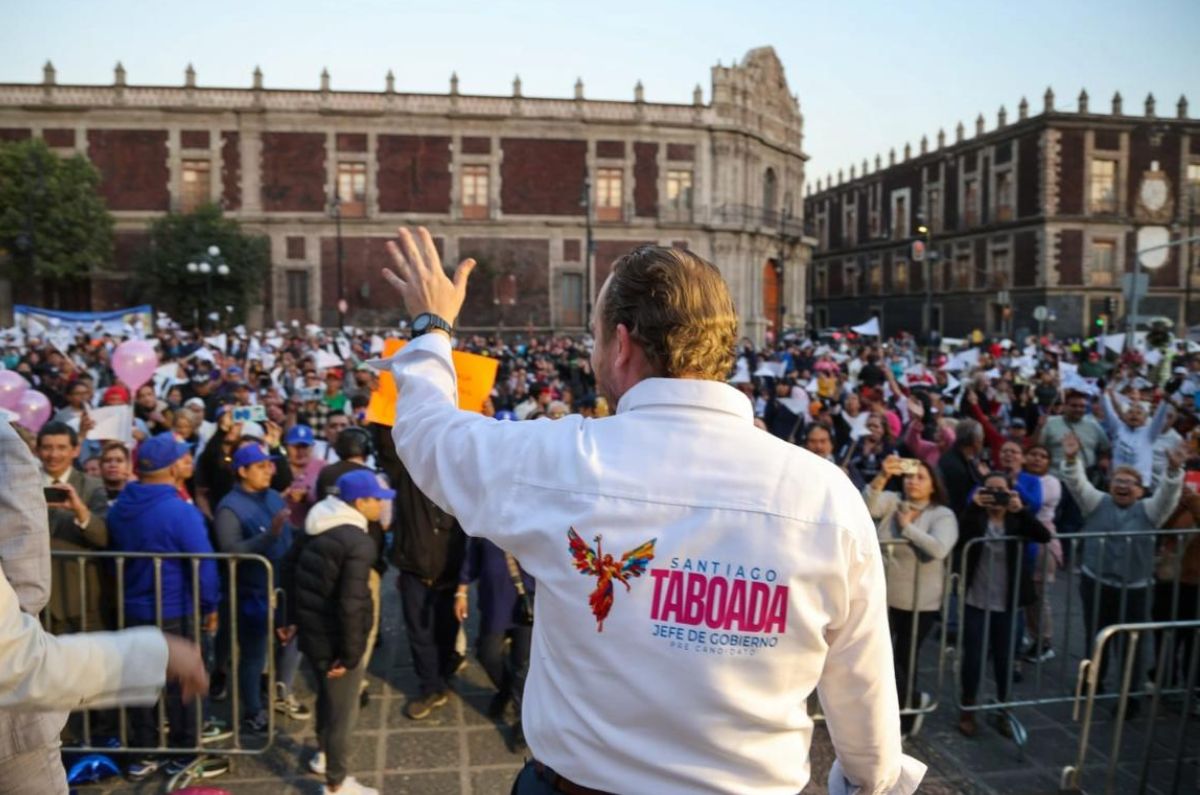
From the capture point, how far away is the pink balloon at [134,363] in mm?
10359

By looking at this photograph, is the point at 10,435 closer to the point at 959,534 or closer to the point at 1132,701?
the point at 959,534

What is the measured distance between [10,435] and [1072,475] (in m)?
6.40

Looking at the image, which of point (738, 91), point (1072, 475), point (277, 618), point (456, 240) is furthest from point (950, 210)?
point (277, 618)

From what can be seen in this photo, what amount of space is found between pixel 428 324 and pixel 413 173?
41144mm

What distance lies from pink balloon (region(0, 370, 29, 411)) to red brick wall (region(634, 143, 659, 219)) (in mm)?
36567

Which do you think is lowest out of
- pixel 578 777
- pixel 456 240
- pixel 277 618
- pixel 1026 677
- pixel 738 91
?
pixel 1026 677

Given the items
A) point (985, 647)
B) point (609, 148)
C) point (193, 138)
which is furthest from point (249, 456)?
point (193, 138)

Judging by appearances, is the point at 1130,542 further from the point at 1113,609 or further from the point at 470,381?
the point at 470,381

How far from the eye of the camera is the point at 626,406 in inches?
65.4

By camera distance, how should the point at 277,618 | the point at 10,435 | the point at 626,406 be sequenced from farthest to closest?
the point at 277,618 → the point at 10,435 → the point at 626,406

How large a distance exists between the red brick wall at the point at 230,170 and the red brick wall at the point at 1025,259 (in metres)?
38.3

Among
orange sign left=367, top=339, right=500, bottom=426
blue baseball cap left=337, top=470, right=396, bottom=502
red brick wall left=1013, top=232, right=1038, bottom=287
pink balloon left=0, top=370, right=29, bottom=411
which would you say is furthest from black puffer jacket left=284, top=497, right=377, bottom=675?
red brick wall left=1013, top=232, right=1038, bottom=287

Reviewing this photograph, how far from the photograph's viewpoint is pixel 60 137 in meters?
39.1

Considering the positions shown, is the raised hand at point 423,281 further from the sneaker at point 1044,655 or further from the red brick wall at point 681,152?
the red brick wall at point 681,152
